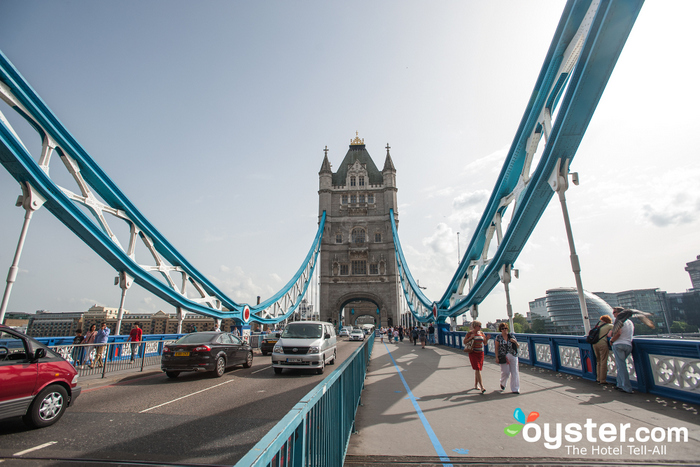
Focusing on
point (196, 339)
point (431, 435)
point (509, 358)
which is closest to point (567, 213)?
point (509, 358)

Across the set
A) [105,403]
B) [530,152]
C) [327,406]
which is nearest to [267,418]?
[327,406]

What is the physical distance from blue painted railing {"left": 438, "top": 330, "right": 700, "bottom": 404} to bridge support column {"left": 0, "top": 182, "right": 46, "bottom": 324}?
45.3 feet

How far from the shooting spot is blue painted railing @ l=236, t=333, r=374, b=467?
1.54 meters

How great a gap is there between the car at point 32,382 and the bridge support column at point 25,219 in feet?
15.9

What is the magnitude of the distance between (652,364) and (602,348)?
93cm

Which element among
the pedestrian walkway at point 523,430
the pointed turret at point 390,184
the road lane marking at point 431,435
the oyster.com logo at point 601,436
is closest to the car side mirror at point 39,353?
the pedestrian walkway at point 523,430

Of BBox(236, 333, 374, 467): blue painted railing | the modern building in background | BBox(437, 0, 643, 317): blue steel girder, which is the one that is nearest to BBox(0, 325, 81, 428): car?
BBox(236, 333, 374, 467): blue painted railing

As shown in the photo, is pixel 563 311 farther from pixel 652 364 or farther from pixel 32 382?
pixel 32 382

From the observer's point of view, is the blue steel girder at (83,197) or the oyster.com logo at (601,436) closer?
the oyster.com logo at (601,436)

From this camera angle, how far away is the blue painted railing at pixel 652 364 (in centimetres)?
584

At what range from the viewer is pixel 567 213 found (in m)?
9.09

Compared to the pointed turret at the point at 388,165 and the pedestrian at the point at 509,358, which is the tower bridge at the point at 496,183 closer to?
the pedestrian at the point at 509,358

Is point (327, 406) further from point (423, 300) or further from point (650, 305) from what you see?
point (650, 305)

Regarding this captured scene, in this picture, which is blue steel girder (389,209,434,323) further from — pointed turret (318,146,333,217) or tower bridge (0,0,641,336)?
tower bridge (0,0,641,336)
